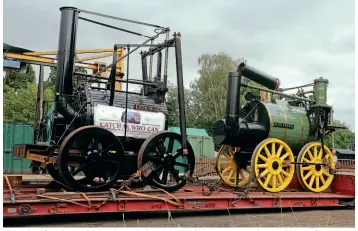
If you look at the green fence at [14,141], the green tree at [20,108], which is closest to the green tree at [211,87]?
the green tree at [20,108]

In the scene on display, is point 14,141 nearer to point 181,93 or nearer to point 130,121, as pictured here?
point 130,121

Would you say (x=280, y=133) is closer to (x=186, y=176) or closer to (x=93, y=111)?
(x=186, y=176)

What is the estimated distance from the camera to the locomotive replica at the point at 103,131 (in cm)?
776

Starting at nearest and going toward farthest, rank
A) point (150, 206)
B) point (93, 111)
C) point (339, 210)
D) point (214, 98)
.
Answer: point (150, 206) → point (93, 111) → point (339, 210) → point (214, 98)

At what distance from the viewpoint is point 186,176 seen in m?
8.64

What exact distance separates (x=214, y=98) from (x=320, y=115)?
30.0 meters

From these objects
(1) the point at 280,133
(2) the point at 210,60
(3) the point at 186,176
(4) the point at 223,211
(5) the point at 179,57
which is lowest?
(4) the point at 223,211

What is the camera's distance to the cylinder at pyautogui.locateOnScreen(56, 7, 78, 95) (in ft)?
26.8

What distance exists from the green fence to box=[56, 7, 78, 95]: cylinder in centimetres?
950

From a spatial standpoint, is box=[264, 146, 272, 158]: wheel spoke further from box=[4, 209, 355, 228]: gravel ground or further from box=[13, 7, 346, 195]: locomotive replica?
box=[4, 209, 355, 228]: gravel ground

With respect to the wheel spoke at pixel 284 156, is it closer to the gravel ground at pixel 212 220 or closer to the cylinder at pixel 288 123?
the cylinder at pixel 288 123

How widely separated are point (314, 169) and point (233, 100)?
2464 mm

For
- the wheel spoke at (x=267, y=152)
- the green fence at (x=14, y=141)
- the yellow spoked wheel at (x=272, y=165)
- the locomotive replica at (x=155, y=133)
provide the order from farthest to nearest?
the green fence at (x=14, y=141) < the wheel spoke at (x=267, y=152) < the yellow spoked wheel at (x=272, y=165) < the locomotive replica at (x=155, y=133)

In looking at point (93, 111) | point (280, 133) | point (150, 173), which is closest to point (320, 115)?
point (280, 133)
